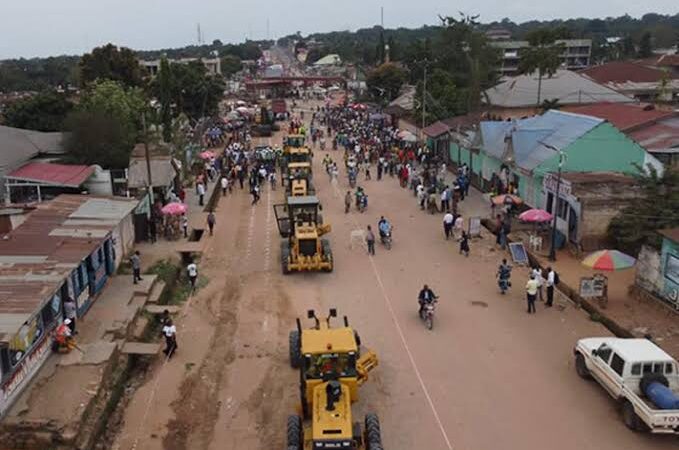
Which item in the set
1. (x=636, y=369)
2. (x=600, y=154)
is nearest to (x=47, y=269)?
(x=636, y=369)

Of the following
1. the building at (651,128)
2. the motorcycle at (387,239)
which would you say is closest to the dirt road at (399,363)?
the motorcycle at (387,239)

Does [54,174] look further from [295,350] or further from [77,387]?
[295,350]

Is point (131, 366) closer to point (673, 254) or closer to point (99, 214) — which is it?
point (99, 214)

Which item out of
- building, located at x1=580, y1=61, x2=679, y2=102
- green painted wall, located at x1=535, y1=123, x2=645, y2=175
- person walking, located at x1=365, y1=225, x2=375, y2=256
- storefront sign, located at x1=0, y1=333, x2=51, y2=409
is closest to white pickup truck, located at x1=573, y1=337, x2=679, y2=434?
person walking, located at x1=365, y1=225, x2=375, y2=256

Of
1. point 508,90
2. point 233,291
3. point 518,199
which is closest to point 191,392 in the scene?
point 233,291

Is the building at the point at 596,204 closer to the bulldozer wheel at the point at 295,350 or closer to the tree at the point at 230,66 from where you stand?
the bulldozer wheel at the point at 295,350

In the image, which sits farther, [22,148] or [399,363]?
[22,148]
